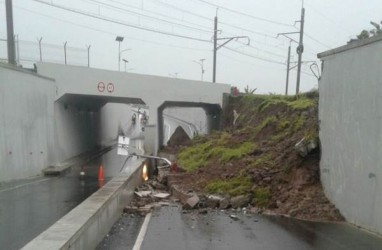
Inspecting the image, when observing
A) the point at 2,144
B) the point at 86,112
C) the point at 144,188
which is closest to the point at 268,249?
the point at 144,188

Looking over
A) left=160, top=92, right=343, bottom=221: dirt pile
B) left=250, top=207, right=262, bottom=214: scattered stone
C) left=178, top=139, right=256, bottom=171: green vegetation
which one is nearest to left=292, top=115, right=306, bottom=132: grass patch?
left=160, top=92, right=343, bottom=221: dirt pile

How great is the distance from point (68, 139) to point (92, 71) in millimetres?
5260

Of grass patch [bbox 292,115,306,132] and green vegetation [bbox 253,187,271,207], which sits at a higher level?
grass patch [bbox 292,115,306,132]

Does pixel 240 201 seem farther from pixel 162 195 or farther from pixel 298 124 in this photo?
pixel 298 124

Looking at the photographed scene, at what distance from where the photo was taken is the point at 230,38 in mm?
43500

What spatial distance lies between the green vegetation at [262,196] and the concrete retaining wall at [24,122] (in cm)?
1087

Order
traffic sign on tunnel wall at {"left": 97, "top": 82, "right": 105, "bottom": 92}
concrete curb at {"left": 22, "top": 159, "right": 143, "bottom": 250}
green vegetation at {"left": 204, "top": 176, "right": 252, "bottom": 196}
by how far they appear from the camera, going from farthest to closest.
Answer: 1. traffic sign on tunnel wall at {"left": 97, "top": 82, "right": 105, "bottom": 92}
2. green vegetation at {"left": 204, "top": 176, "right": 252, "bottom": 196}
3. concrete curb at {"left": 22, "top": 159, "right": 143, "bottom": 250}

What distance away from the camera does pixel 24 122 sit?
22109 millimetres

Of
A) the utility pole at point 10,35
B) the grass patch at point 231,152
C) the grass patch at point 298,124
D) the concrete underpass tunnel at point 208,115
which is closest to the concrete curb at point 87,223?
the grass patch at point 231,152

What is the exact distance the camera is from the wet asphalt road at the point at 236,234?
8.88 meters

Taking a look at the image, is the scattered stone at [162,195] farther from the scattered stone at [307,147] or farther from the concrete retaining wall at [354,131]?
the concrete retaining wall at [354,131]

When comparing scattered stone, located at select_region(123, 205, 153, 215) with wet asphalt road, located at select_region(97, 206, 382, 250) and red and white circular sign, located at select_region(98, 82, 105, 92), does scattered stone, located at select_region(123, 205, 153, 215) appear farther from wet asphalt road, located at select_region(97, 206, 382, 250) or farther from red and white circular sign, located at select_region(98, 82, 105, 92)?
red and white circular sign, located at select_region(98, 82, 105, 92)

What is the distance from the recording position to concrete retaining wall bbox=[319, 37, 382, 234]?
9758mm

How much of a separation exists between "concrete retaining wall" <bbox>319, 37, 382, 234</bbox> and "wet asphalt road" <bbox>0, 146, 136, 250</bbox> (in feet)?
23.2
